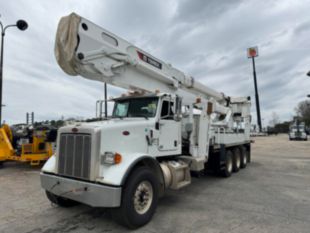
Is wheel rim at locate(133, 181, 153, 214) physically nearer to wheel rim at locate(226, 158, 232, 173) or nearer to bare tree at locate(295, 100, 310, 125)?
wheel rim at locate(226, 158, 232, 173)

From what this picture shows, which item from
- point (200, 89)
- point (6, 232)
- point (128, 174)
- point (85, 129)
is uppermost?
point (200, 89)

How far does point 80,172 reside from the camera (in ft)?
11.8

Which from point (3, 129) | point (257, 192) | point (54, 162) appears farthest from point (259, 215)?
point (3, 129)

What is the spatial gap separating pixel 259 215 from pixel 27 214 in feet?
14.7

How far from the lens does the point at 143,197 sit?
12.5 ft

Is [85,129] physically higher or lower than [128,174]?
higher

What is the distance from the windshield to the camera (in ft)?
16.1

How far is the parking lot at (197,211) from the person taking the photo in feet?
12.0

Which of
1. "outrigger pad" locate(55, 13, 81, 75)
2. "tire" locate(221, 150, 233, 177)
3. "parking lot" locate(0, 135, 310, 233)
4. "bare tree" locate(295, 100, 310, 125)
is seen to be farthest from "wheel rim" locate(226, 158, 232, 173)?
"bare tree" locate(295, 100, 310, 125)

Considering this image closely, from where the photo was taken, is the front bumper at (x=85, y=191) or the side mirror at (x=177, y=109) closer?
the front bumper at (x=85, y=191)

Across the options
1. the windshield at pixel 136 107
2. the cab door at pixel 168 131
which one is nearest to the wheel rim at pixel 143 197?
the cab door at pixel 168 131

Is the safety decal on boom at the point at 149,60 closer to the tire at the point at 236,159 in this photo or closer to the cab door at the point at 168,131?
the cab door at the point at 168,131

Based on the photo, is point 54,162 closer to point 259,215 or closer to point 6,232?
point 6,232

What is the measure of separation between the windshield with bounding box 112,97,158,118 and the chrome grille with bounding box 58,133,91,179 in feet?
5.44
